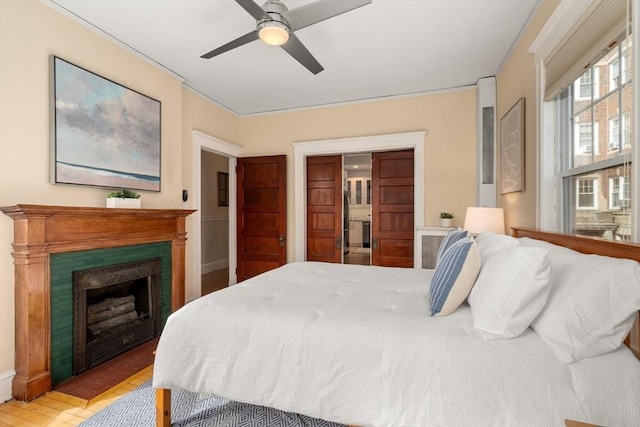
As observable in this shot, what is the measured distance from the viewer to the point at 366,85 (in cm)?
371

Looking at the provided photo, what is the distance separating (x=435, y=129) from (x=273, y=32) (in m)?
2.62

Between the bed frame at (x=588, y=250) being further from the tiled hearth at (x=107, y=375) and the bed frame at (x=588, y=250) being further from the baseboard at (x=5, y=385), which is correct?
the baseboard at (x=5, y=385)

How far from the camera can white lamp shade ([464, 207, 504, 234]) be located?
2740mm

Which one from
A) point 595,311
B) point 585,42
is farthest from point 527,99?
point 595,311

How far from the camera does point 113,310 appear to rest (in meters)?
2.73

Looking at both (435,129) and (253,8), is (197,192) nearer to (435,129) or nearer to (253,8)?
(253,8)

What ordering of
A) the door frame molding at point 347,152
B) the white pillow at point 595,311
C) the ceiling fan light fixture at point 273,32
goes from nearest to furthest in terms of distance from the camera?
the white pillow at point 595,311 < the ceiling fan light fixture at point 273,32 < the door frame molding at point 347,152

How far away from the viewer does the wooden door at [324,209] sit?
4.49 metres

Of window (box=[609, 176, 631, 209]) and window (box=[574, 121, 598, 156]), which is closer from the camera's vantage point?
window (box=[609, 176, 631, 209])

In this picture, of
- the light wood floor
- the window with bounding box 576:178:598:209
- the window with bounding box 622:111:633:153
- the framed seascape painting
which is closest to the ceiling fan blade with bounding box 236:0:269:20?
the framed seascape painting

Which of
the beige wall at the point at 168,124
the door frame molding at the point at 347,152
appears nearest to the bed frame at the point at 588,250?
the beige wall at the point at 168,124

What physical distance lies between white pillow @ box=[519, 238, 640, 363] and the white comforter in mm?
48

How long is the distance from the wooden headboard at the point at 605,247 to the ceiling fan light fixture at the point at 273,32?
6.65 ft

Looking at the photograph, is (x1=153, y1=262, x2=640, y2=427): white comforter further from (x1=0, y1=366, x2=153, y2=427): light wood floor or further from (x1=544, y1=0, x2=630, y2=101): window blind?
(x1=544, y1=0, x2=630, y2=101): window blind
